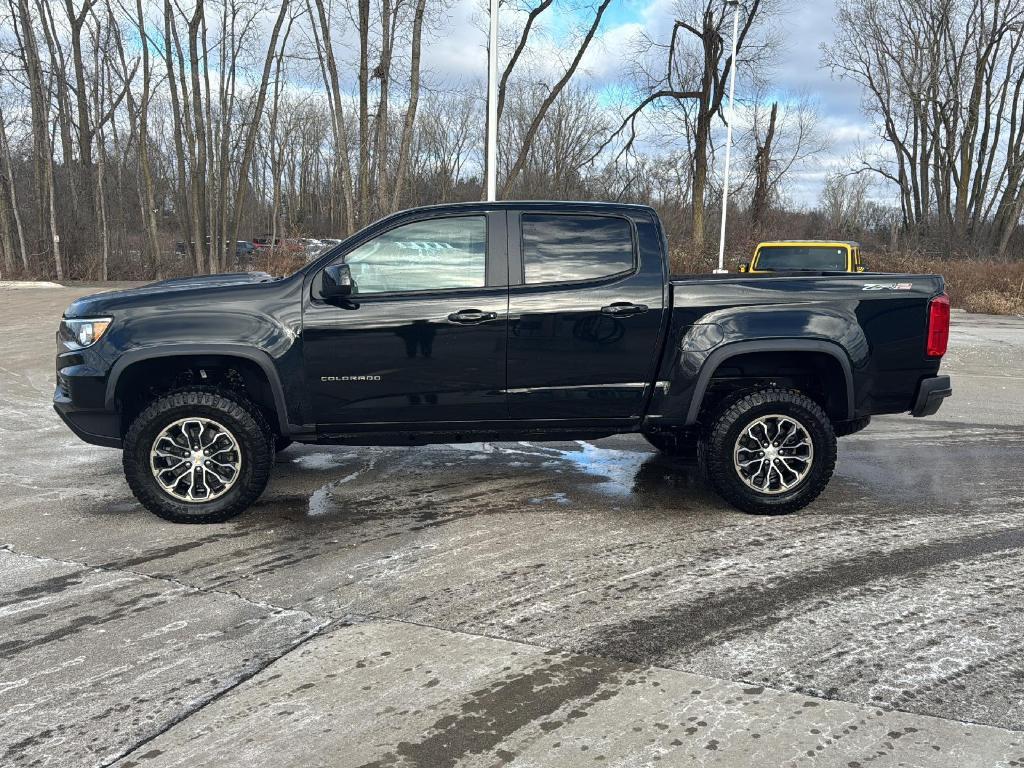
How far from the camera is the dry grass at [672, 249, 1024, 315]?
2256 centimetres

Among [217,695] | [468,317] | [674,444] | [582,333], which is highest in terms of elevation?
[468,317]

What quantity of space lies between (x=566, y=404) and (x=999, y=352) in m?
12.0

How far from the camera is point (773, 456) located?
199 inches

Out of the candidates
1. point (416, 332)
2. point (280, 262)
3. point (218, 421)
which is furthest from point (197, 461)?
point (280, 262)

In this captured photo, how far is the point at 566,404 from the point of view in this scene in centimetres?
498

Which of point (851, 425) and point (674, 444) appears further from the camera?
point (674, 444)

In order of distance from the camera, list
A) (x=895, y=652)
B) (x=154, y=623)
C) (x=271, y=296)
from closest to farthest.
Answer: (x=895, y=652) < (x=154, y=623) < (x=271, y=296)

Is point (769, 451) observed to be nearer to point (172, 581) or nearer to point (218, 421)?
point (218, 421)

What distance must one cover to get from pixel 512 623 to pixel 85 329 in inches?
127

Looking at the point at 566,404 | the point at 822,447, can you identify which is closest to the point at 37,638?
the point at 566,404

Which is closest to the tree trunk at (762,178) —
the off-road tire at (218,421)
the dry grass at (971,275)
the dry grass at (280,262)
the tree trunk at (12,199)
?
the dry grass at (971,275)

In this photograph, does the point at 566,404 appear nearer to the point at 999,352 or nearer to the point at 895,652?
the point at 895,652

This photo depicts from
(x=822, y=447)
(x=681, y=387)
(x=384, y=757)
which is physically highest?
(x=681, y=387)

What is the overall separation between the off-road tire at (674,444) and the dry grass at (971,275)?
50.8 feet
